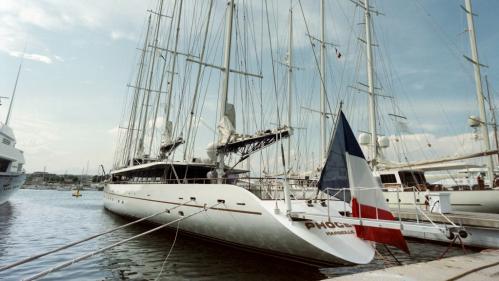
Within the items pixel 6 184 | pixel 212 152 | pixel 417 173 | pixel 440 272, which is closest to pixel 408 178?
pixel 417 173

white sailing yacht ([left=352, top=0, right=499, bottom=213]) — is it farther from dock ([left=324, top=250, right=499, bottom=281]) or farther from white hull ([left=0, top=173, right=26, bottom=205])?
white hull ([left=0, top=173, right=26, bottom=205])

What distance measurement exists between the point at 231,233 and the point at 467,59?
2737cm

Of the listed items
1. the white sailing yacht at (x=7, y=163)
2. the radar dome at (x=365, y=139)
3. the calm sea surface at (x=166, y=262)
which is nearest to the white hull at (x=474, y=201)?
the radar dome at (x=365, y=139)

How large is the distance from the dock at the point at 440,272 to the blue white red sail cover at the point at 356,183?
175cm

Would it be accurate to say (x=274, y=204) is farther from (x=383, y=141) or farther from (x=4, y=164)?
(x=4, y=164)

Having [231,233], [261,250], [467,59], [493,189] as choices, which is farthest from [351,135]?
→ [467,59]

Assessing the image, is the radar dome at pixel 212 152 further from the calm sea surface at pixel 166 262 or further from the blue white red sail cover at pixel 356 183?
the blue white red sail cover at pixel 356 183

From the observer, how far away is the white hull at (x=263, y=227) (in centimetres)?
876

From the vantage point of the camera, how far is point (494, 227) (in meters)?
12.5

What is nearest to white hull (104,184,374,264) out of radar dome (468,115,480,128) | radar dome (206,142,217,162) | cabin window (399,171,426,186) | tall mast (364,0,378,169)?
radar dome (206,142,217,162)

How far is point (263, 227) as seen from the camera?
10125mm

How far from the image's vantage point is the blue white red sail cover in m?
8.40

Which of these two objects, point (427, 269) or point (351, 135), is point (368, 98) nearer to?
point (351, 135)

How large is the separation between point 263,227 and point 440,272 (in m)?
Answer: 5.43
